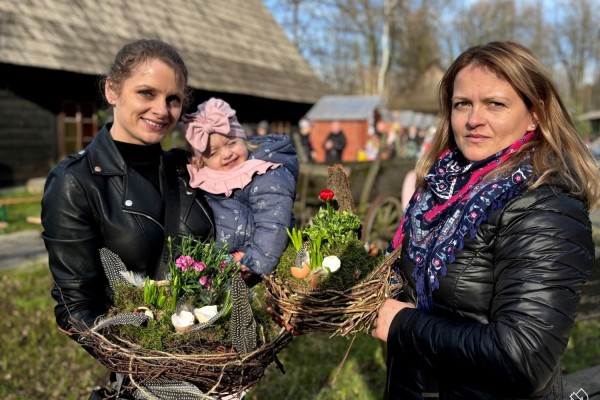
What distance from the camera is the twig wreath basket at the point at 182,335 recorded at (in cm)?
151

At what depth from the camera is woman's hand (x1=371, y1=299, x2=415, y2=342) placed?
166 cm

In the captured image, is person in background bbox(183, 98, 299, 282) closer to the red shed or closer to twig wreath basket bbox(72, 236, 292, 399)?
twig wreath basket bbox(72, 236, 292, 399)

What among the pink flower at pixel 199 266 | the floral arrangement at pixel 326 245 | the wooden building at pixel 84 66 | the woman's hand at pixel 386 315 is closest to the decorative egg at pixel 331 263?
the floral arrangement at pixel 326 245

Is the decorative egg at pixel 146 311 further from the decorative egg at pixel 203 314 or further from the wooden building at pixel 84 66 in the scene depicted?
the wooden building at pixel 84 66

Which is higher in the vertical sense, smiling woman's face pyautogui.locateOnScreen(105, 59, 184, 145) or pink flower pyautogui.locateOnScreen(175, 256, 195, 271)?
smiling woman's face pyautogui.locateOnScreen(105, 59, 184, 145)

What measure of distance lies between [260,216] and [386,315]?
2.23ft

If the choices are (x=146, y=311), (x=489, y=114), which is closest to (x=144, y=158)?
(x=146, y=311)

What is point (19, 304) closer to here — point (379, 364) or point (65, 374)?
point (65, 374)

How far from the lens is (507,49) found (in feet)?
5.05

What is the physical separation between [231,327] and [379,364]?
291cm

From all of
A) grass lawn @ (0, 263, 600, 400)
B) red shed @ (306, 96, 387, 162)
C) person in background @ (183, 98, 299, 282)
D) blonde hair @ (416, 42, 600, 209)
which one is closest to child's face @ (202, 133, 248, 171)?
person in background @ (183, 98, 299, 282)

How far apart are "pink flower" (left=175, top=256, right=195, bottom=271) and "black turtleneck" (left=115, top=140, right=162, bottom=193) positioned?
0.46m

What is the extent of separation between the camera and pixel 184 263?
1632mm

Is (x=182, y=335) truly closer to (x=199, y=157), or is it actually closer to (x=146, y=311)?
(x=146, y=311)
